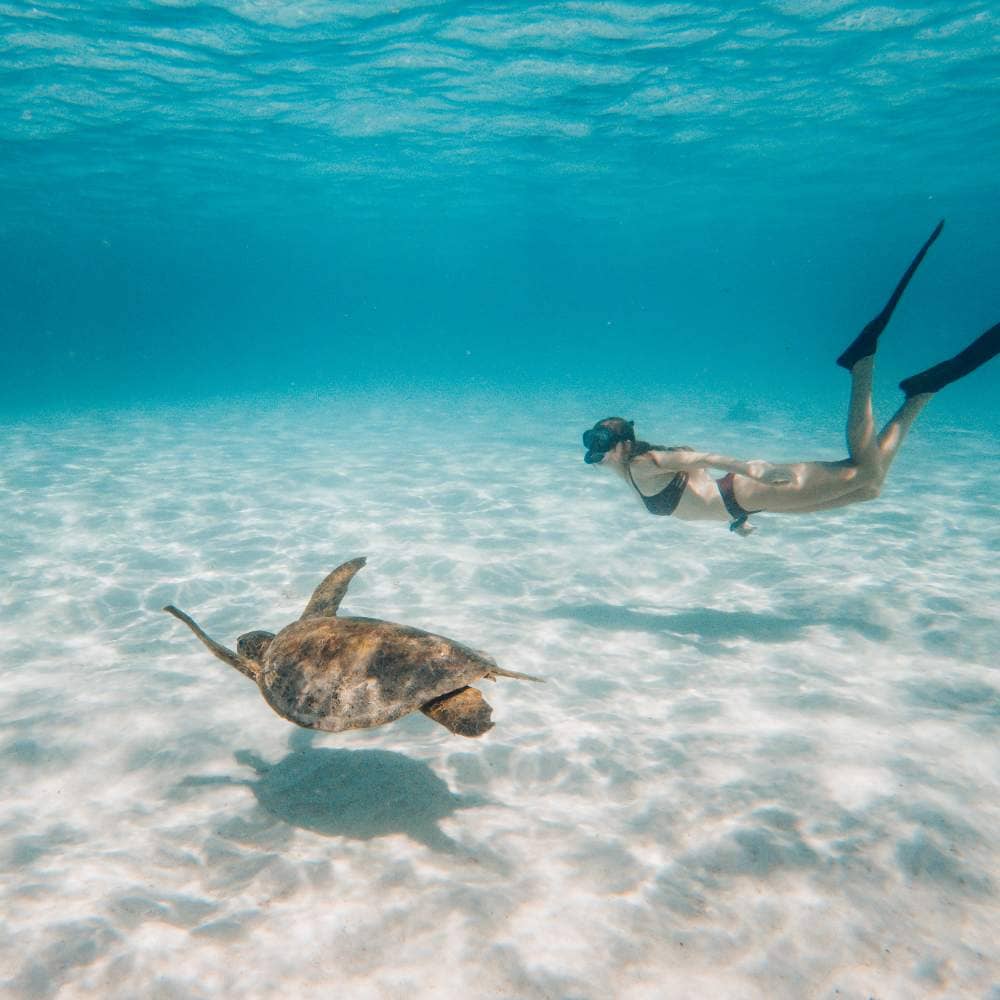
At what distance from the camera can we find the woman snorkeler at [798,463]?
711 cm

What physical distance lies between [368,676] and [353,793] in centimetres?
154

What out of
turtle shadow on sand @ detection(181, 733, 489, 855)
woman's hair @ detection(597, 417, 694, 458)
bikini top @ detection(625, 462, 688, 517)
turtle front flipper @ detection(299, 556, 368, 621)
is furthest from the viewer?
bikini top @ detection(625, 462, 688, 517)

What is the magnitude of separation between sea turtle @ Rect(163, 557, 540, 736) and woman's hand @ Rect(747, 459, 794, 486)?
4.64 meters

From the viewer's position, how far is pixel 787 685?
638 centimetres

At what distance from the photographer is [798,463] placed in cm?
730

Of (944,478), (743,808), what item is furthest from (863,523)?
(743,808)

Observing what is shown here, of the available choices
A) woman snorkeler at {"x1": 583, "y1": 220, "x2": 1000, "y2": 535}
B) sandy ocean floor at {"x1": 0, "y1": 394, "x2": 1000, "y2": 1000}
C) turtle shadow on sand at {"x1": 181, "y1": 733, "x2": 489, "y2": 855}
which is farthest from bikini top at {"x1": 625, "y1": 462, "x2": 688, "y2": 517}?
turtle shadow on sand at {"x1": 181, "y1": 733, "x2": 489, "y2": 855}

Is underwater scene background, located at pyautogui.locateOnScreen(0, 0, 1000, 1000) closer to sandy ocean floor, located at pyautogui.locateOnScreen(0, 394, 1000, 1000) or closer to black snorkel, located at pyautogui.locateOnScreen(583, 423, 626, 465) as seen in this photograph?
sandy ocean floor, located at pyautogui.locateOnScreen(0, 394, 1000, 1000)

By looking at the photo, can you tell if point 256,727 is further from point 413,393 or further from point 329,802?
point 413,393

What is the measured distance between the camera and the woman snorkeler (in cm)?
711

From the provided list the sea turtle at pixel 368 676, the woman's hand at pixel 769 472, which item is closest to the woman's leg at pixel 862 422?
the woman's hand at pixel 769 472

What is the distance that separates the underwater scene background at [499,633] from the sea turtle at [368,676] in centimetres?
105

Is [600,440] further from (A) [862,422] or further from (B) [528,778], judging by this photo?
(B) [528,778]

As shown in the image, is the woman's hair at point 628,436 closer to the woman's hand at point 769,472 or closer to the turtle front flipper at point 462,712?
the woman's hand at point 769,472
